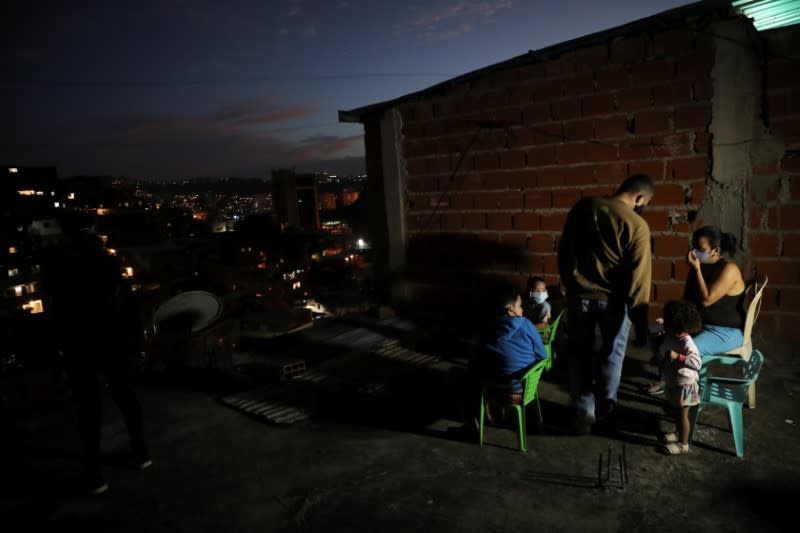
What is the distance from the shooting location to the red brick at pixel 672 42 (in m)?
4.73

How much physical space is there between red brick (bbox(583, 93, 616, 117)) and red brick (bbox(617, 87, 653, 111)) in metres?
0.08

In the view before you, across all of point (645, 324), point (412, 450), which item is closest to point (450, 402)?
point (412, 450)

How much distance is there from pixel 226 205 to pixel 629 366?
583 ft

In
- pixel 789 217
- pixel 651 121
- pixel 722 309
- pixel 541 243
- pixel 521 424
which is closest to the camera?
pixel 521 424

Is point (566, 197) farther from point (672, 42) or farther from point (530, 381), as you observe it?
point (530, 381)

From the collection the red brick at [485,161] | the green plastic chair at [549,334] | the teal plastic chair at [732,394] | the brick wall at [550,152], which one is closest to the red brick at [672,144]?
the brick wall at [550,152]

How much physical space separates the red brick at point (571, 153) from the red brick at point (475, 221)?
1.27m

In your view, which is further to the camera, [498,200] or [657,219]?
[498,200]

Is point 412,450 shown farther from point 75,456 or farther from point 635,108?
point 635,108

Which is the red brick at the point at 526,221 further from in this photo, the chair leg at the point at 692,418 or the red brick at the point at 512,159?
the chair leg at the point at 692,418

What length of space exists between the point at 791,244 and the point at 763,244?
233 mm

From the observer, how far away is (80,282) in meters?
3.29

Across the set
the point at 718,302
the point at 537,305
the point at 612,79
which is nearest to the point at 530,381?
the point at 537,305

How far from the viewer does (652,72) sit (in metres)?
4.94
